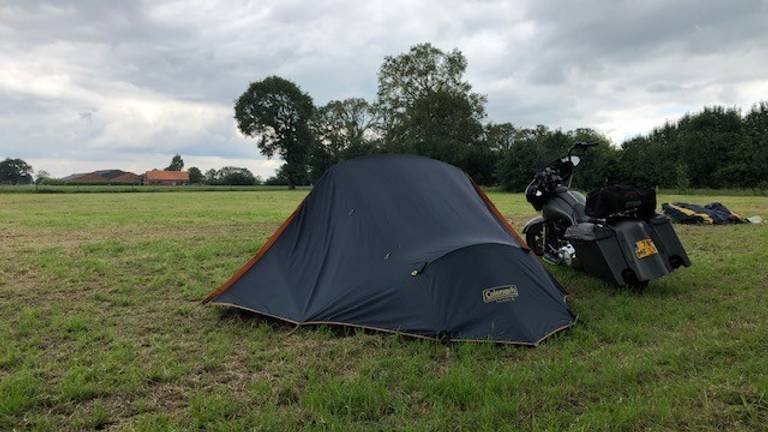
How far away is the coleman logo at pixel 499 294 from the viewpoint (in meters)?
3.98

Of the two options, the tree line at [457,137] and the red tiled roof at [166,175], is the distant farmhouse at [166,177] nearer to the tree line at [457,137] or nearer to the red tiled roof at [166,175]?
the red tiled roof at [166,175]

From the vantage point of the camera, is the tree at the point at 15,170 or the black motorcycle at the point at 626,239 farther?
the tree at the point at 15,170

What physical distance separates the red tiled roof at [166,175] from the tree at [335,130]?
4117 cm

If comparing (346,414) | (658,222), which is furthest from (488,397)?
(658,222)

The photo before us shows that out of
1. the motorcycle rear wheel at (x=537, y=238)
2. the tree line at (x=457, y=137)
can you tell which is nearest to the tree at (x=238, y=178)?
the tree line at (x=457, y=137)

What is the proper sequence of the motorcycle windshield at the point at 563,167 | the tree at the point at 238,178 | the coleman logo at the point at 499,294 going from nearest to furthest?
the coleman logo at the point at 499,294 < the motorcycle windshield at the point at 563,167 < the tree at the point at 238,178

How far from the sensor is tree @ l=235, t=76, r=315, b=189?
59.8m

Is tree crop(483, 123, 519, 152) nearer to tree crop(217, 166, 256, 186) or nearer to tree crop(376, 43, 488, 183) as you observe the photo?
tree crop(376, 43, 488, 183)

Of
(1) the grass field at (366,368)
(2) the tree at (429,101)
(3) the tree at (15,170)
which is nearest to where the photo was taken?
(1) the grass field at (366,368)

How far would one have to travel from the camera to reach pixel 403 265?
13.9 ft

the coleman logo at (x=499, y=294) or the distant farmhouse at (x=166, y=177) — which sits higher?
the distant farmhouse at (x=166, y=177)

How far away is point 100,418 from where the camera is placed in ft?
9.33

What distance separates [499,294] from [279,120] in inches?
2322

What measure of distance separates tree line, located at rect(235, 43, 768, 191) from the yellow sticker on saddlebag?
2194 cm
